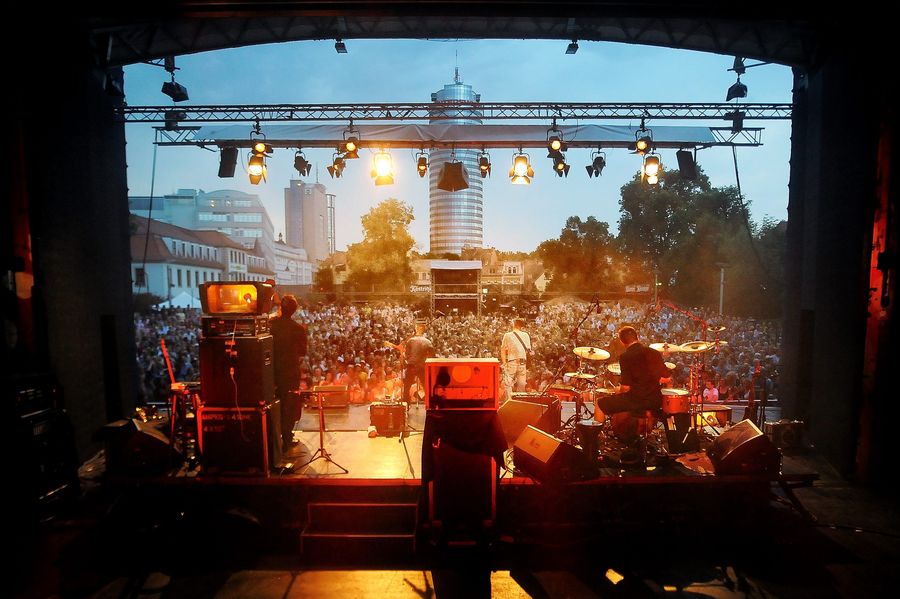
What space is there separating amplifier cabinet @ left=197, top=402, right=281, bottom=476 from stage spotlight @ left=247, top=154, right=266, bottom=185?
18.6ft

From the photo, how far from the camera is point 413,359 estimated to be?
6.49 m

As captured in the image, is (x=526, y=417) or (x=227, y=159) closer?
(x=526, y=417)

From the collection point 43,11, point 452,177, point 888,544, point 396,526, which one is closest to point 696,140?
point 452,177

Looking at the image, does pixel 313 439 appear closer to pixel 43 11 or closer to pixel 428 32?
pixel 43 11

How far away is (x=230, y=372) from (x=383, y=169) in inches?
219

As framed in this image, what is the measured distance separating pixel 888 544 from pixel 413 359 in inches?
220

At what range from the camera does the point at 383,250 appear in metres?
27.3

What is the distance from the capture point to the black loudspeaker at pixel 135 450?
4336mm

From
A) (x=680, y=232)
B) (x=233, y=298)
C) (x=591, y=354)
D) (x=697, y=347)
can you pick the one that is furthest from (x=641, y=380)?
(x=680, y=232)

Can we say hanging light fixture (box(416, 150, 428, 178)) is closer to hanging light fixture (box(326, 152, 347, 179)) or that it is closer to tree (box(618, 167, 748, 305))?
hanging light fixture (box(326, 152, 347, 179))

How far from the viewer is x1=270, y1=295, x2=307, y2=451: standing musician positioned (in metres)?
4.88

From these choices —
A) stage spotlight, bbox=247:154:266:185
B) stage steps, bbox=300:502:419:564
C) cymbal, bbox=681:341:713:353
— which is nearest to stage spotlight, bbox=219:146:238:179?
stage spotlight, bbox=247:154:266:185

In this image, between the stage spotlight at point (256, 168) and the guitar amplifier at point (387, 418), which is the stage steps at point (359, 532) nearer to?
the guitar amplifier at point (387, 418)

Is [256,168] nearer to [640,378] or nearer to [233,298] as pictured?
[233,298]
